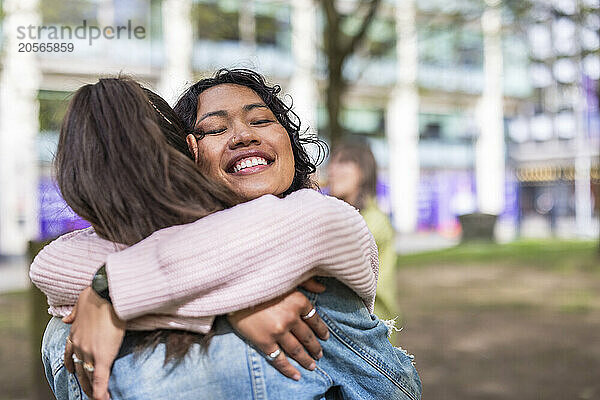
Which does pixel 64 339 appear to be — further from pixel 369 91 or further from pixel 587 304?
pixel 369 91

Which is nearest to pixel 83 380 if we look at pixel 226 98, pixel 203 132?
pixel 203 132

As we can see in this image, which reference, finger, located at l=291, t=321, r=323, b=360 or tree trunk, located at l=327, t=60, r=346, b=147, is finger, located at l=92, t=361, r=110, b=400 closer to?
finger, located at l=291, t=321, r=323, b=360

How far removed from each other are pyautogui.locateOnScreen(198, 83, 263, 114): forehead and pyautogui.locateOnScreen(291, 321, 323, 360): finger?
60 cm

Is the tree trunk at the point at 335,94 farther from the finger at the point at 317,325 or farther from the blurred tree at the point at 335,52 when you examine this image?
the finger at the point at 317,325

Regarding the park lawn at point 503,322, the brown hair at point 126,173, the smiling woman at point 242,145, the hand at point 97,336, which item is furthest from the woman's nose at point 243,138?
the park lawn at point 503,322

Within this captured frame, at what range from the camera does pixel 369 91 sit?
96.0 feet

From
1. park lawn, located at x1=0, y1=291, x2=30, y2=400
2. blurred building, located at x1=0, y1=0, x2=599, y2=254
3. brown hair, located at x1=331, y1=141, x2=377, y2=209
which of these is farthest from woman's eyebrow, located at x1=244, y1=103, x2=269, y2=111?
park lawn, located at x1=0, y1=291, x2=30, y2=400

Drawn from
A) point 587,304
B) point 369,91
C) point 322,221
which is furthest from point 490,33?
point 369,91

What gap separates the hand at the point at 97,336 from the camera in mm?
1352

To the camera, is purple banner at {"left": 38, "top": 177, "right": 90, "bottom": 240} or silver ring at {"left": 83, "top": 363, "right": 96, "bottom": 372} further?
purple banner at {"left": 38, "top": 177, "right": 90, "bottom": 240}

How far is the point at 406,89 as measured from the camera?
17281 mm

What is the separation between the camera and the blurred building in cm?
1153

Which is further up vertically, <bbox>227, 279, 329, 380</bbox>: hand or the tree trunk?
the tree trunk

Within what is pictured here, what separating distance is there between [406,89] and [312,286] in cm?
1634
